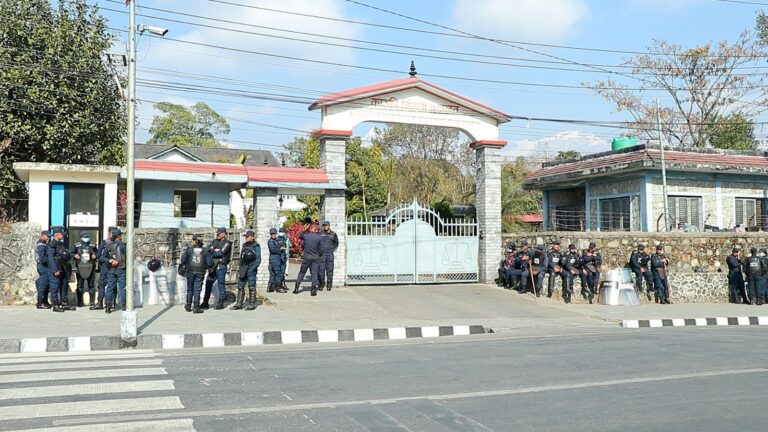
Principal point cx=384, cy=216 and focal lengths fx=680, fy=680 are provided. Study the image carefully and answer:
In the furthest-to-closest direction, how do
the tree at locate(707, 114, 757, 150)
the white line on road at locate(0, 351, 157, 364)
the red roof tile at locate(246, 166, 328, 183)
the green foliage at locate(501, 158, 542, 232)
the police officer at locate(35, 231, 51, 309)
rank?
the tree at locate(707, 114, 757, 150), the green foliage at locate(501, 158, 542, 232), the red roof tile at locate(246, 166, 328, 183), the police officer at locate(35, 231, 51, 309), the white line on road at locate(0, 351, 157, 364)

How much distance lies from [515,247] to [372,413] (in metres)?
13.4

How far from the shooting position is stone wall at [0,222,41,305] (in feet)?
47.1

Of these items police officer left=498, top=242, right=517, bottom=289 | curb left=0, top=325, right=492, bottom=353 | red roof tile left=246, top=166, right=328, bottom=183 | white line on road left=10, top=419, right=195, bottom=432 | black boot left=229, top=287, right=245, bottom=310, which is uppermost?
red roof tile left=246, top=166, right=328, bottom=183

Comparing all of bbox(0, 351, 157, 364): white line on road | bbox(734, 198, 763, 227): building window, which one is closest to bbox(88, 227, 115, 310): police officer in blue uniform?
bbox(0, 351, 157, 364): white line on road

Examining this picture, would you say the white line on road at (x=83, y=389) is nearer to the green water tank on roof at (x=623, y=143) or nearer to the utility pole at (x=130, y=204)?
the utility pole at (x=130, y=204)

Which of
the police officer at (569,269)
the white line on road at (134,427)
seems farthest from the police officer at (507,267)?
the white line on road at (134,427)

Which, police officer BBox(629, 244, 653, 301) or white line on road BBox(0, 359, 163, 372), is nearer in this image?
white line on road BBox(0, 359, 163, 372)

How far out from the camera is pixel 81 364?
28.4ft

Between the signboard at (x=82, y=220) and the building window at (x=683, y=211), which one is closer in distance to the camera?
the signboard at (x=82, y=220)

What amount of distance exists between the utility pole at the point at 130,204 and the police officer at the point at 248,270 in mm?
3370

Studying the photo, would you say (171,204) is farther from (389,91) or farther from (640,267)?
(640,267)

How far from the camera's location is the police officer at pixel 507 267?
18594mm

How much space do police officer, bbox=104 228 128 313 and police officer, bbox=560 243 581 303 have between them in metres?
10.7

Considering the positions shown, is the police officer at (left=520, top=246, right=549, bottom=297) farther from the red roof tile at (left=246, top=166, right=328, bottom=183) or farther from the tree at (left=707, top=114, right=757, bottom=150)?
the tree at (left=707, top=114, right=757, bottom=150)
